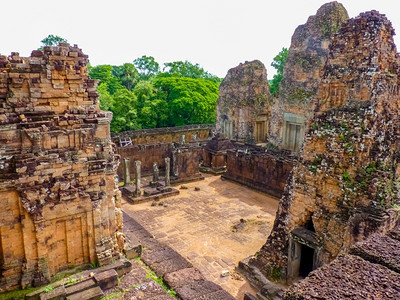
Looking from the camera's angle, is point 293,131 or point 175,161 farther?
point 293,131

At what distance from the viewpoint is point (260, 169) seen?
19266mm

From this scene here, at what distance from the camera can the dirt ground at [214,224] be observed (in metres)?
11.4

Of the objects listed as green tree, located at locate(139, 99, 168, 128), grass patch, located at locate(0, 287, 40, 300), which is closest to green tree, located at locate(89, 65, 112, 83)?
green tree, located at locate(139, 99, 168, 128)

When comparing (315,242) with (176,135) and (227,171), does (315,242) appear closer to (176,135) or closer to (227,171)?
(227,171)

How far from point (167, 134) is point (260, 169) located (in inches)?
547

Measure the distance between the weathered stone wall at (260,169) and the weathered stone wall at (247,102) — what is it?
5.99 m

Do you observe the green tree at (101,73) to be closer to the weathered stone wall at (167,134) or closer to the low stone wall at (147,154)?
the weathered stone wall at (167,134)

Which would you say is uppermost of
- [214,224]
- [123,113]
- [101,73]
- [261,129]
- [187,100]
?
[101,73]

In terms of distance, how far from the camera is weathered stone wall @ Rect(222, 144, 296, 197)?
18.0 metres

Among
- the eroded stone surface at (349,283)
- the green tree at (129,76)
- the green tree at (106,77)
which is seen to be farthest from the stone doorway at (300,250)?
the green tree at (129,76)

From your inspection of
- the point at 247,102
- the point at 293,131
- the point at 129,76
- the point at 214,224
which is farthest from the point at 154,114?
the point at 214,224

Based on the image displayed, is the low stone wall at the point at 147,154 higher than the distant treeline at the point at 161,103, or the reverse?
the distant treeline at the point at 161,103

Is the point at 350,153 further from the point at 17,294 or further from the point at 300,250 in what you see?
the point at 17,294

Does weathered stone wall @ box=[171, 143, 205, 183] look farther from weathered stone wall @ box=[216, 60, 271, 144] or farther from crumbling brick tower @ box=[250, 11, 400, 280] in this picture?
crumbling brick tower @ box=[250, 11, 400, 280]
